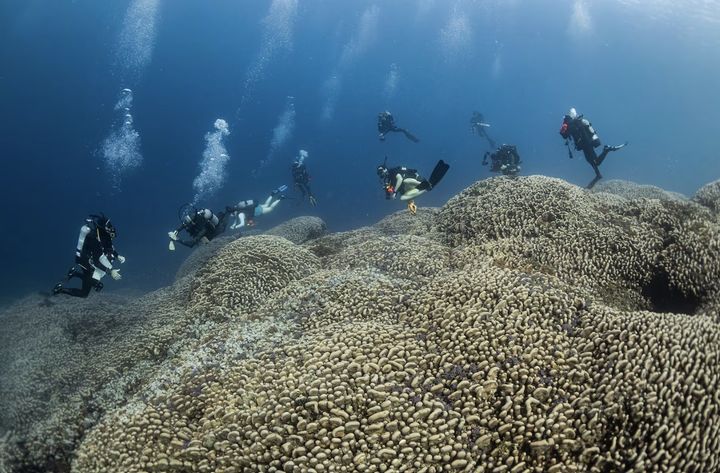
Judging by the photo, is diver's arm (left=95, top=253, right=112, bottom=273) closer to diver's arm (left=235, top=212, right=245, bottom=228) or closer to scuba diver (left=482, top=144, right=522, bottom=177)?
diver's arm (left=235, top=212, right=245, bottom=228)

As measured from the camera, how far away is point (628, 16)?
60375 millimetres

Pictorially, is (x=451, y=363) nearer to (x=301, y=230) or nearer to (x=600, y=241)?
(x=600, y=241)

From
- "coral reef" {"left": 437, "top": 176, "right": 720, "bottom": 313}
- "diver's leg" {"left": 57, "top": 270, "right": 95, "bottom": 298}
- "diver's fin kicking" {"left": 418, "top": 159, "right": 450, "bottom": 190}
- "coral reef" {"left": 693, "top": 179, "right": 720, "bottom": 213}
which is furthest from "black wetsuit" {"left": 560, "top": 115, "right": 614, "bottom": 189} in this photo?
"diver's leg" {"left": 57, "top": 270, "right": 95, "bottom": 298}

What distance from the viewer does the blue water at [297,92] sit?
5806cm

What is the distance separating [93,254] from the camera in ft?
28.8

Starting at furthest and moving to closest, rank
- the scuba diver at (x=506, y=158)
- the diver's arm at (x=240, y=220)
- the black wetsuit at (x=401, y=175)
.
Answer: the scuba diver at (x=506, y=158)
the diver's arm at (x=240, y=220)
the black wetsuit at (x=401, y=175)

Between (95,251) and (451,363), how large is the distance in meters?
8.08

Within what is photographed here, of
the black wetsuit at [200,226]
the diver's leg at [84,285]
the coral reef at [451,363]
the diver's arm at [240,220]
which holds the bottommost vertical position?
the coral reef at [451,363]

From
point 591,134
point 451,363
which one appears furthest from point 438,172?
point 591,134

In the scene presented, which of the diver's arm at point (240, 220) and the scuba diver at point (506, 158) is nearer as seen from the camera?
the diver's arm at point (240, 220)

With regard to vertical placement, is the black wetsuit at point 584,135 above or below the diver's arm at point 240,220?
above

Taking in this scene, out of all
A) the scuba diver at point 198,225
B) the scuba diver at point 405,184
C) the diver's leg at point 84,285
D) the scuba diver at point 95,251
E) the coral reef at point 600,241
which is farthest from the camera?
the scuba diver at point 198,225

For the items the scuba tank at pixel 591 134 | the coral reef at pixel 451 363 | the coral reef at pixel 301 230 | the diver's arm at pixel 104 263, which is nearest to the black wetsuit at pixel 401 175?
the coral reef at pixel 451 363

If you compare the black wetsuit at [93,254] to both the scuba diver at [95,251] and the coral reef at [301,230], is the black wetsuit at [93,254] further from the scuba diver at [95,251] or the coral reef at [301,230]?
the coral reef at [301,230]
